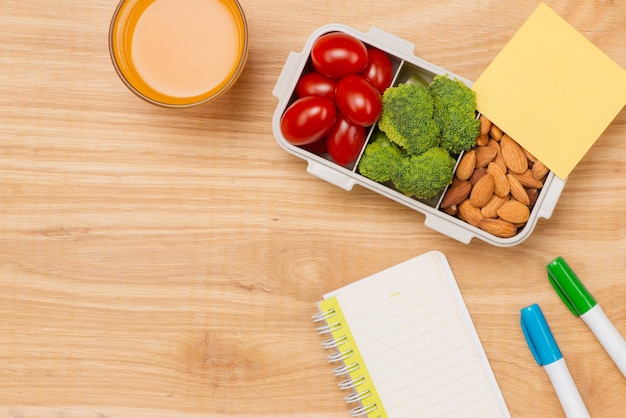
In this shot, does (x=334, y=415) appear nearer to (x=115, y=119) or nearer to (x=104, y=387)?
(x=104, y=387)

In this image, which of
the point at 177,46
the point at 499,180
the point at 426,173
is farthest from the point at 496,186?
the point at 177,46

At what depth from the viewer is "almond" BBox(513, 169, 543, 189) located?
33.9 inches

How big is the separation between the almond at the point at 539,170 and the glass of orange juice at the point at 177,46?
0.44 meters

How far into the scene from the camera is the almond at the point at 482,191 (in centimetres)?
86

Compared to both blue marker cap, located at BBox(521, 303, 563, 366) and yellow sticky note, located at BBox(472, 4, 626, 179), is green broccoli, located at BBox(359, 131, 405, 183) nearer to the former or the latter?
yellow sticky note, located at BBox(472, 4, 626, 179)

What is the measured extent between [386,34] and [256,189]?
0.30 metres

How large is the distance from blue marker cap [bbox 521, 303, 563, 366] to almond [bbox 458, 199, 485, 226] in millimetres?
163

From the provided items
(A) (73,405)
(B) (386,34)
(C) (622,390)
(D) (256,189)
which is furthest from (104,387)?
(C) (622,390)

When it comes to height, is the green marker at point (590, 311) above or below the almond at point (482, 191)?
below

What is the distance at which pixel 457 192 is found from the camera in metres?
0.86

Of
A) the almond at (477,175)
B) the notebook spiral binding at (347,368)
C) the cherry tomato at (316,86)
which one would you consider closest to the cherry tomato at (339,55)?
the cherry tomato at (316,86)

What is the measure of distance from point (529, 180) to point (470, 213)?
0.31 feet

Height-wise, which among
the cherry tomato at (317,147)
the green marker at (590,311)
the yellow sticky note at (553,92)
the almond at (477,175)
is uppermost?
the yellow sticky note at (553,92)

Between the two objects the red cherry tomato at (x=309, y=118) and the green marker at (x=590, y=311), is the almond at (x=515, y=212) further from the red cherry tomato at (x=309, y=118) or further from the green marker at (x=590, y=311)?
the red cherry tomato at (x=309, y=118)
